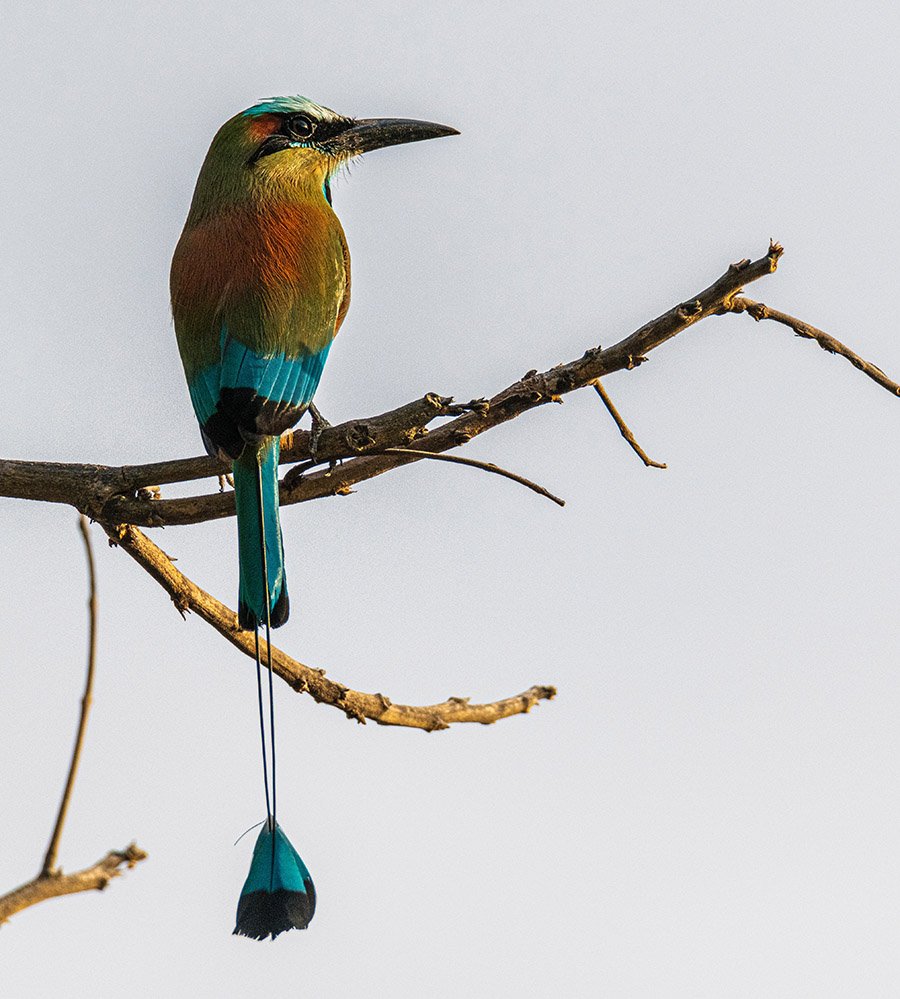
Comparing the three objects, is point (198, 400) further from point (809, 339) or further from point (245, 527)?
point (809, 339)

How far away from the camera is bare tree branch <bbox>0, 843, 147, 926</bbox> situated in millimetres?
1216

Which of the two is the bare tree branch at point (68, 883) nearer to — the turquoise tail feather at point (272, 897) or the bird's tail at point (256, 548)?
the turquoise tail feather at point (272, 897)

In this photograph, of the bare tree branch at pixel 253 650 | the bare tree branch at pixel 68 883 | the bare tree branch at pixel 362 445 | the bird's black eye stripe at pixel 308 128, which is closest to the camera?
the bare tree branch at pixel 68 883

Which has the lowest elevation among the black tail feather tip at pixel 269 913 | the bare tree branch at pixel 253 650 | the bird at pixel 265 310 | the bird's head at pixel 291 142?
the black tail feather tip at pixel 269 913

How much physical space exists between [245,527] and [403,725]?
1.68 feet

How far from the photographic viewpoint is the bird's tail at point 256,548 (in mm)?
2990

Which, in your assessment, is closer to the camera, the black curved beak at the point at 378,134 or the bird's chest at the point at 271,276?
the bird's chest at the point at 271,276

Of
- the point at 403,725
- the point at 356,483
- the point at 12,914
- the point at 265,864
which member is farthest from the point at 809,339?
the point at 12,914

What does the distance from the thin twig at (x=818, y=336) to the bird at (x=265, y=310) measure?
1052 mm

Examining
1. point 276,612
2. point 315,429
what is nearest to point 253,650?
point 276,612

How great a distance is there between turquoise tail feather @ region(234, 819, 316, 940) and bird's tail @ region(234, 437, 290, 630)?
59 cm

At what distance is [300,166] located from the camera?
3961mm

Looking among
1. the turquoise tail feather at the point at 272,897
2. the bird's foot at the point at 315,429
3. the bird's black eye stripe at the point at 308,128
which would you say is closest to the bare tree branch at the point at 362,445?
the bird's foot at the point at 315,429

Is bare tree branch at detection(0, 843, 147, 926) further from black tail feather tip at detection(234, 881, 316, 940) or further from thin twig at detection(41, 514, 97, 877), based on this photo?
black tail feather tip at detection(234, 881, 316, 940)
